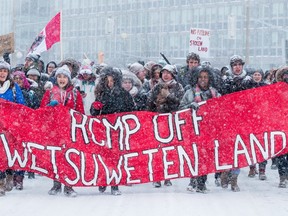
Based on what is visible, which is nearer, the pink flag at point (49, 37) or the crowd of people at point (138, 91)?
the crowd of people at point (138, 91)

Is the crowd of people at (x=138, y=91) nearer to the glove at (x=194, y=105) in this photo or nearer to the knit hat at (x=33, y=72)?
the glove at (x=194, y=105)

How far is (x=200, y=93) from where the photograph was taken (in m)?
8.83

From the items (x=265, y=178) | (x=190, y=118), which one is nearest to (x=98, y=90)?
(x=190, y=118)

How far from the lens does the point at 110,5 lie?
73.1 metres

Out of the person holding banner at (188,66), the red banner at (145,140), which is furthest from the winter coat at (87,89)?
the red banner at (145,140)

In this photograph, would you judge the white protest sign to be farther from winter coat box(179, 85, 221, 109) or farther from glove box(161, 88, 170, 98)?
winter coat box(179, 85, 221, 109)

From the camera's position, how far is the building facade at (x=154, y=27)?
6044cm

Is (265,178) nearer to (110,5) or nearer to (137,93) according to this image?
(137,93)

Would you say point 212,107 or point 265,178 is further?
point 265,178

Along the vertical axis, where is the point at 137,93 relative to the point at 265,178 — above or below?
above

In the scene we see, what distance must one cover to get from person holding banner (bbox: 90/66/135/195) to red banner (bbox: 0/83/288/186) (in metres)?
0.21

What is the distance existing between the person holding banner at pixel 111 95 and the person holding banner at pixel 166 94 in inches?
17.8

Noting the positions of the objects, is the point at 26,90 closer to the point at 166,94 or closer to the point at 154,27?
the point at 166,94

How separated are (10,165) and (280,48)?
53.2 m
